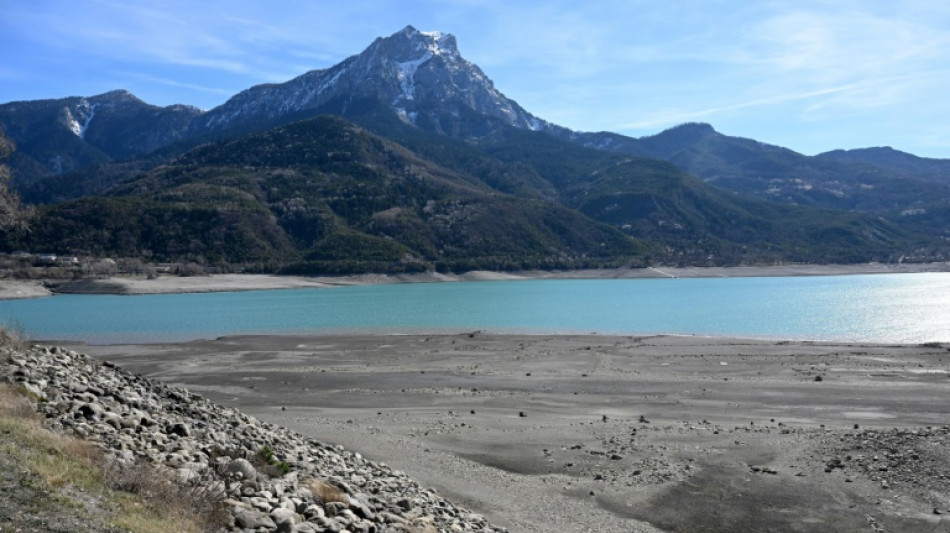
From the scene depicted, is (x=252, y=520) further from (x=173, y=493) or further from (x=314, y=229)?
(x=314, y=229)

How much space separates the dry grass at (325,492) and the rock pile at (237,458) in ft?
0.07

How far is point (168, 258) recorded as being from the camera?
140 m

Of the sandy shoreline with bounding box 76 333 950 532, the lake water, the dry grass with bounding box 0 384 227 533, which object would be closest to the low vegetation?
the dry grass with bounding box 0 384 227 533

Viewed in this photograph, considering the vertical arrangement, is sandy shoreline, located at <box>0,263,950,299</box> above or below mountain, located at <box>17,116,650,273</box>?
below

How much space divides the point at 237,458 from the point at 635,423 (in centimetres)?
1301

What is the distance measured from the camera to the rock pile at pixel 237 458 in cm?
874

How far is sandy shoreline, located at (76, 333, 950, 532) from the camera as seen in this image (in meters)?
13.2

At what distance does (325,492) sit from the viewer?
9977 mm

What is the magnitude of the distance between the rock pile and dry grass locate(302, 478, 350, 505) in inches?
0.8

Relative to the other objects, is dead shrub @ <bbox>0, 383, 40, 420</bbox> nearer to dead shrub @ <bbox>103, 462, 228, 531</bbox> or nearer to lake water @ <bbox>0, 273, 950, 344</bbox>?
dead shrub @ <bbox>103, 462, 228, 531</bbox>

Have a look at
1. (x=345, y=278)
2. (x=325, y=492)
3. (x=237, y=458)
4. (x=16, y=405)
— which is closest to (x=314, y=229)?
(x=345, y=278)

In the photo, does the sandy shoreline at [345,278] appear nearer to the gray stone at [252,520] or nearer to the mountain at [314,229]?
the mountain at [314,229]

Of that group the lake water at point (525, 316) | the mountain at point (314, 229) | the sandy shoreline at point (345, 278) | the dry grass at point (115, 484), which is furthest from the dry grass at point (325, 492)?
the mountain at point (314, 229)

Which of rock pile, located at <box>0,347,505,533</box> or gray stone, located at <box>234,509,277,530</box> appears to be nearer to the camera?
gray stone, located at <box>234,509,277,530</box>
